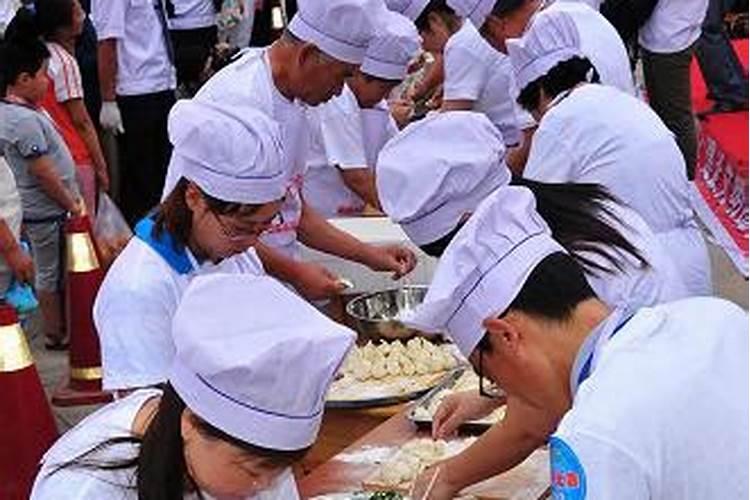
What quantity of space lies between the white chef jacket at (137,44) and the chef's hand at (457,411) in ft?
11.9

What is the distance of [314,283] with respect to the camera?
3.42m

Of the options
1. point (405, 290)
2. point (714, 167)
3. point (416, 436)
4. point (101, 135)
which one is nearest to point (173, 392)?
point (416, 436)

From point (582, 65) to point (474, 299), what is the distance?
5.55 ft

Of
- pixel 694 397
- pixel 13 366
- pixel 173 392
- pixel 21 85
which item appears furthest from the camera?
pixel 21 85

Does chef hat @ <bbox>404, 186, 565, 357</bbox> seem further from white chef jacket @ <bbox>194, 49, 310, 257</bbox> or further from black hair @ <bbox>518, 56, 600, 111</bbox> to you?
black hair @ <bbox>518, 56, 600, 111</bbox>

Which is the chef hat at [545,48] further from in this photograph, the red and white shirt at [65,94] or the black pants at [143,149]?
the black pants at [143,149]

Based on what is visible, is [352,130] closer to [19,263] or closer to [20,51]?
[19,263]

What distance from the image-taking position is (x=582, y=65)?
3.56 meters

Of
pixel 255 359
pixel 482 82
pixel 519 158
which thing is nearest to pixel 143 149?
pixel 482 82

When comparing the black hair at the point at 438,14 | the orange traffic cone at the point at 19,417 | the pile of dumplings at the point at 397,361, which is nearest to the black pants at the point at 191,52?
the black hair at the point at 438,14

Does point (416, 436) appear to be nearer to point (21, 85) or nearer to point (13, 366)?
point (13, 366)

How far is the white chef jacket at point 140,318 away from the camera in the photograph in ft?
8.13

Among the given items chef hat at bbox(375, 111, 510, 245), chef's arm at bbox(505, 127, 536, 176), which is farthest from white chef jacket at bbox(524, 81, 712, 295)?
chef hat at bbox(375, 111, 510, 245)

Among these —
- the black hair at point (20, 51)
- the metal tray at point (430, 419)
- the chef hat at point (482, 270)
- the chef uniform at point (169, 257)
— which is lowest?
the black hair at point (20, 51)
